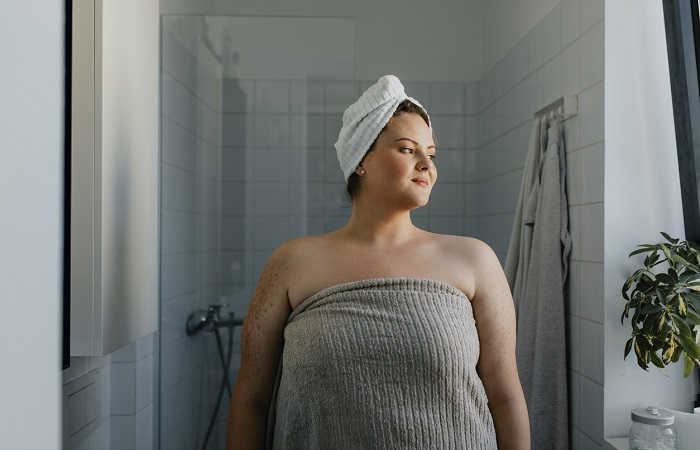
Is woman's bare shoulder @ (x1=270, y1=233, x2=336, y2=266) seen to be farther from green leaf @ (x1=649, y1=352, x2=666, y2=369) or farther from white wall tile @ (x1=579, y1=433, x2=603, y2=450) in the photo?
white wall tile @ (x1=579, y1=433, x2=603, y2=450)

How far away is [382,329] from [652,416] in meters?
0.79

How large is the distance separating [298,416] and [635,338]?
0.88 metres

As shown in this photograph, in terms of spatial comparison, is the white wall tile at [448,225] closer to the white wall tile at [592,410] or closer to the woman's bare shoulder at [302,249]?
the white wall tile at [592,410]

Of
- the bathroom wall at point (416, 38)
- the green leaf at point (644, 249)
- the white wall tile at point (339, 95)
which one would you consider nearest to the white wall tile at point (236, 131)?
the white wall tile at point (339, 95)

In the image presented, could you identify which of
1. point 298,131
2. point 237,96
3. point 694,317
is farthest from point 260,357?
point 694,317

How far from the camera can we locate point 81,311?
3.91 feet

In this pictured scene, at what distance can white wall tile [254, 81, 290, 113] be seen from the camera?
173 cm

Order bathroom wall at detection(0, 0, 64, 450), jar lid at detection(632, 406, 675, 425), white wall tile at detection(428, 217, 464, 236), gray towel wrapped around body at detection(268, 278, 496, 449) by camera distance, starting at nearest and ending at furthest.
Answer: bathroom wall at detection(0, 0, 64, 450) → gray towel wrapped around body at detection(268, 278, 496, 449) → jar lid at detection(632, 406, 675, 425) → white wall tile at detection(428, 217, 464, 236)

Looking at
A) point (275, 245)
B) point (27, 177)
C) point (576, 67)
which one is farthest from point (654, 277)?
point (27, 177)

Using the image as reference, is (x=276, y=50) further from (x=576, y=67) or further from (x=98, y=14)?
(x=576, y=67)

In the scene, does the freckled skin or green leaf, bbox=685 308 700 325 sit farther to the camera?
green leaf, bbox=685 308 700 325

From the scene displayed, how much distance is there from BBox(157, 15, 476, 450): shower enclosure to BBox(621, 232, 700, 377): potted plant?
75 cm

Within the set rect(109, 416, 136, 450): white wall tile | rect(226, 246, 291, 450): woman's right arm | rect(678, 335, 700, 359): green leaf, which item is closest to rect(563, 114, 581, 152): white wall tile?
rect(678, 335, 700, 359): green leaf

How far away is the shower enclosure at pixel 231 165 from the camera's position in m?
1.72
